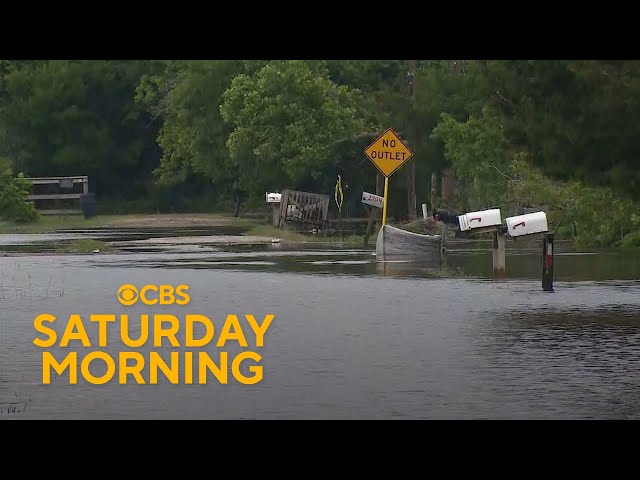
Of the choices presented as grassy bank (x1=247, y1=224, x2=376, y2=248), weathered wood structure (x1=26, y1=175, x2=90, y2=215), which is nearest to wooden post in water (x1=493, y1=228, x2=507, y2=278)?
grassy bank (x1=247, y1=224, x2=376, y2=248)

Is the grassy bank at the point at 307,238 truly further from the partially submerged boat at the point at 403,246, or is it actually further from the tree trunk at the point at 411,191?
the partially submerged boat at the point at 403,246

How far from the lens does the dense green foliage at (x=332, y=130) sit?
30.8 metres

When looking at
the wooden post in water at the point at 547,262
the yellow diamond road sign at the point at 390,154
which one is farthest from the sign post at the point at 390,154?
the wooden post in water at the point at 547,262

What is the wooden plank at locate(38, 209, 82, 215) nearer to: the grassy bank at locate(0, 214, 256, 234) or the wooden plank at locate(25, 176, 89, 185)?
the grassy bank at locate(0, 214, 256, 234)

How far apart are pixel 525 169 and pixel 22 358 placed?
29.1m

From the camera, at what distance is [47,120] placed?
260 feet

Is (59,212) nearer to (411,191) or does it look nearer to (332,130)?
(332,130)

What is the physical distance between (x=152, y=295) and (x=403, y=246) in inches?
509

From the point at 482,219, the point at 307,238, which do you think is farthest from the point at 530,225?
the point at 307,238

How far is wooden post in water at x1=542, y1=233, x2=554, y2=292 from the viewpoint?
28969mm

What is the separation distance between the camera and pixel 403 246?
4175 cm

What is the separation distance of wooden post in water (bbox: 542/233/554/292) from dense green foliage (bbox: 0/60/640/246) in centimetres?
215

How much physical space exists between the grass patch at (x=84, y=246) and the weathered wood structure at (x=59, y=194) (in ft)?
80.3
